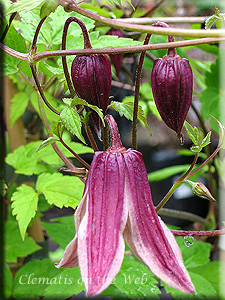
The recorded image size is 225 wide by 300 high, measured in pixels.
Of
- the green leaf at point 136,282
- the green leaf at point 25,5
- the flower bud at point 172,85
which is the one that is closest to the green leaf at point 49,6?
the green leaf at point 25,5

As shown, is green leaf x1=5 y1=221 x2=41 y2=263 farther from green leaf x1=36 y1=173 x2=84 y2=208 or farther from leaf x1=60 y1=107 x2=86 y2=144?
leaf x1=60 y1=107 x2=86 y2=144

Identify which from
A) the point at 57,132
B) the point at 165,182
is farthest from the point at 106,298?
the point at 165,182

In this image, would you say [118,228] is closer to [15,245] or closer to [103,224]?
[103,224]

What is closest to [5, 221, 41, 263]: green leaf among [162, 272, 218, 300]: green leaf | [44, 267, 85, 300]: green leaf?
[44, 267, 85, 300]: green leaf

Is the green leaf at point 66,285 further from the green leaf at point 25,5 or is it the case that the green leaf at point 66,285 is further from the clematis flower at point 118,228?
the green leaf at point 25,5

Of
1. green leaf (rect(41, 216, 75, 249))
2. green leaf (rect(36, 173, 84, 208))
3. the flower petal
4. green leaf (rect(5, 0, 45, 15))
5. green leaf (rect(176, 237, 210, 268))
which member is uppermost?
green leaf (rect(5, 0, 45, 15))

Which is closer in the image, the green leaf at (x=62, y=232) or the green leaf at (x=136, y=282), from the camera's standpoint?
the green leaf at (x=136, y=282)
